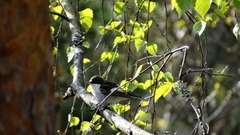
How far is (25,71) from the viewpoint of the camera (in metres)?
1.66

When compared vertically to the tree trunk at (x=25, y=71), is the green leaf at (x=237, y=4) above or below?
below

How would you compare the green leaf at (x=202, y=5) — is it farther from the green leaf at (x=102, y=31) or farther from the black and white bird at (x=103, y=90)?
the black and white bird at (x=103, y=90)

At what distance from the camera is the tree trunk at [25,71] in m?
1.62

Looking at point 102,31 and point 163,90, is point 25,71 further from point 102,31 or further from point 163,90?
point 102,31

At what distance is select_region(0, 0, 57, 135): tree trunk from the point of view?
1.62 metres

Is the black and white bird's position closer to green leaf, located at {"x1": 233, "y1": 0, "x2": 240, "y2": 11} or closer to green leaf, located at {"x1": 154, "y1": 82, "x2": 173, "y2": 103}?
green leaf, located at {"x1": 154, "y1": 82, "x2": 173, "y2": 103}

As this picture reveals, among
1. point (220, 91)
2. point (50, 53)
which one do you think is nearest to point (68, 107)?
point (220, 91)

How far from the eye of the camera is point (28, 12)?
5.52 ft

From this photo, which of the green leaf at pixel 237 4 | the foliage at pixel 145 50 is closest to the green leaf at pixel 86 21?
the foliage at pixel 145 50

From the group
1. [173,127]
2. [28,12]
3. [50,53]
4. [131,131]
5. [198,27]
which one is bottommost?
[173,127]

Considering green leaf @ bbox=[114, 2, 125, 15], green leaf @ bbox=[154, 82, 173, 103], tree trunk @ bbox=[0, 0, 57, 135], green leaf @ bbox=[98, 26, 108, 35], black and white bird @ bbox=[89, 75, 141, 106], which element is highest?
tree trunk @ bbox=[0, 0, 57, 135]

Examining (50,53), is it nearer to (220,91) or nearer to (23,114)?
(23,114)

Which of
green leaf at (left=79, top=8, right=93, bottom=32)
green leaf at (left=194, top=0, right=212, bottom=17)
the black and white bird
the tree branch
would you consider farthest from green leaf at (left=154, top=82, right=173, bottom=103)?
the black and white bird

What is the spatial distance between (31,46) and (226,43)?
724 centimetres
